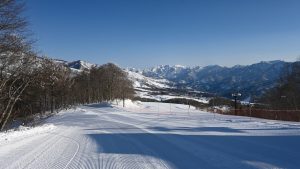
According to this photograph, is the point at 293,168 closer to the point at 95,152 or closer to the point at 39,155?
A: the point at 95,152

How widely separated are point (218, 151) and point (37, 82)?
34.0 meters

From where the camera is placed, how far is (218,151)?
1731 cm

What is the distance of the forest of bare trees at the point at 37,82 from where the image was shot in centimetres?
3012

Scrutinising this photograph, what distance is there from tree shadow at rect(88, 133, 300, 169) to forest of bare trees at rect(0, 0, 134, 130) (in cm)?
1266

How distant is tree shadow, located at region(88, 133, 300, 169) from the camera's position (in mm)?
14031

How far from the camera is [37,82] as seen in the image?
47.7m

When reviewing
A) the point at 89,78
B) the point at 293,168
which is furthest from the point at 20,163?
the point at 89,78

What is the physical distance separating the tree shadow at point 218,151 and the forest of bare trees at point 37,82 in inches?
499

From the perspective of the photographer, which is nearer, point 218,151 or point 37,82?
point 218,151

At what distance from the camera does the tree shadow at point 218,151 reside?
1403 centimetres

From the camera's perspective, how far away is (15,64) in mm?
34406

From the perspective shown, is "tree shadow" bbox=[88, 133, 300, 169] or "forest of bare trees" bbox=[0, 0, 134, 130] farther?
"forest of bare trees" bbox=[0, 0, 134, 130]

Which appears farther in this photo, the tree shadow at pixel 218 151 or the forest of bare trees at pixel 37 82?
the forest of bare trees at pixel 37 82

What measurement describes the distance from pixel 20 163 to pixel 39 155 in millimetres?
2230
